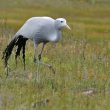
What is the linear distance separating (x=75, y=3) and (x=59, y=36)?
56.9 metres

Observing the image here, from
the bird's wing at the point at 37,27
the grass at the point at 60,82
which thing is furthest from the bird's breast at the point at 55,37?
the grass at the point at 60,82

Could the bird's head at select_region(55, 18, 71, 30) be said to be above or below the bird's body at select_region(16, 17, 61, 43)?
above

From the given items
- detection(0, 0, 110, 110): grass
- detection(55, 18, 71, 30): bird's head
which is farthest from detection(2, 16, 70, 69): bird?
detection(0, 0, 110, 110): grass

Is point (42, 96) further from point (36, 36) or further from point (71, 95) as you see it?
point (36, 36)

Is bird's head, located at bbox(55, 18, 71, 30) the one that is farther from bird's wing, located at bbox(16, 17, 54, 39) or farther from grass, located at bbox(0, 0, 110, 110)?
grass, located at bbox(0, 0, 110, 110)

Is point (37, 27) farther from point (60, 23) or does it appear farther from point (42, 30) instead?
point (60, 23)

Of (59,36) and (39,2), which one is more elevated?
(59,36)

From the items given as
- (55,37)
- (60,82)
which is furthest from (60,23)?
(60,82)

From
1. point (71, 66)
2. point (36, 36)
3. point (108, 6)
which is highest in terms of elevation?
point (36, 36)

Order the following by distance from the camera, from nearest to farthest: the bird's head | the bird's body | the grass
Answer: the grass
the bird's head
the bird's body

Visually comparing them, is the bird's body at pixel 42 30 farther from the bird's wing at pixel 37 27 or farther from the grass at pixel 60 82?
the grass at pixel 60 82

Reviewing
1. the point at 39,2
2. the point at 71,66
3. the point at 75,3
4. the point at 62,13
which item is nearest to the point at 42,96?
the point at 71,66

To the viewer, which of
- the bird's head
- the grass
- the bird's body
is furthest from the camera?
the bird's body

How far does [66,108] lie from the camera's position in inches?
342
